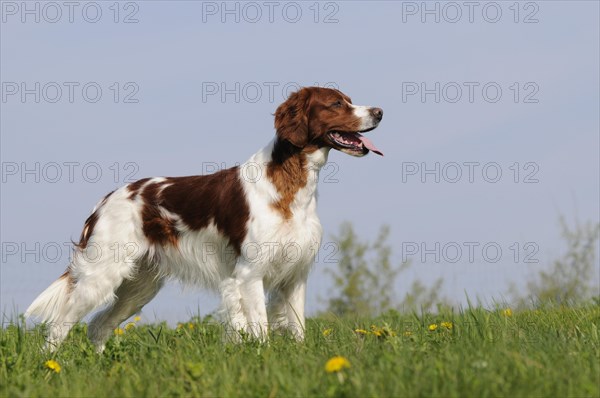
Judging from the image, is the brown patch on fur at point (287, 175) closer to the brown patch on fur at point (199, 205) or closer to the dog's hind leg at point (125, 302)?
the brown patch on fur at point (199, 205)

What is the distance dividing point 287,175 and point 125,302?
236 centimetres

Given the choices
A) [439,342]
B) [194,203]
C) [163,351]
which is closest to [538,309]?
[439,342]

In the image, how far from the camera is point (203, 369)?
4141 mm

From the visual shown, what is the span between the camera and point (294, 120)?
6484 millimetres

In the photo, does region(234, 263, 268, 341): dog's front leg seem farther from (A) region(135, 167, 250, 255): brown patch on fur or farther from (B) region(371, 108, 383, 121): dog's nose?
(B) region(371, 108, 383, 121): dog's nose

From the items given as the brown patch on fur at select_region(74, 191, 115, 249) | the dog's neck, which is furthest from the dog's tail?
the dog's neck

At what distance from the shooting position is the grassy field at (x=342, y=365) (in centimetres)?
362

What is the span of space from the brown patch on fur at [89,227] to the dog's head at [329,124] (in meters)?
2.08

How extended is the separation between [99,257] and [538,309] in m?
4.22

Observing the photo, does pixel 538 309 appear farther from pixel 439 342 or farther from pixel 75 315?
pixel 75 315

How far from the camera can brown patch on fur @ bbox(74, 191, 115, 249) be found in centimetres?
748

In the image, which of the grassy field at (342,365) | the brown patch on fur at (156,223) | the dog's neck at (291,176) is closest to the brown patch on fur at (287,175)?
the dog's neck at (291,176)

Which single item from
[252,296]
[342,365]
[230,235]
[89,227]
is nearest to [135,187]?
[89,227]

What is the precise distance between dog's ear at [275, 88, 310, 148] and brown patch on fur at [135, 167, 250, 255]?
0.64 m
